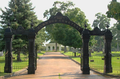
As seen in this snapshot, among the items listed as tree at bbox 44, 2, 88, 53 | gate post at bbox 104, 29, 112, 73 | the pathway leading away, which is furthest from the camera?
tree at bbox 44, 2, 88, 53

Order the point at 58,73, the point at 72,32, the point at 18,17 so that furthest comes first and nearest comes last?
the point at 72,32 → the point at 18,17 → the point at 58,73

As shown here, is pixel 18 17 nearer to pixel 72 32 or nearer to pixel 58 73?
pixel 58 73

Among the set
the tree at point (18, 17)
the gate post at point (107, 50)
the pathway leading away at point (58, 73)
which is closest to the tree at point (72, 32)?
the tree at point (18, 17)

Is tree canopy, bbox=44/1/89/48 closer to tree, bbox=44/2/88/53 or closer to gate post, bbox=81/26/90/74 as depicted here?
tree, bbox=44/2/88/53

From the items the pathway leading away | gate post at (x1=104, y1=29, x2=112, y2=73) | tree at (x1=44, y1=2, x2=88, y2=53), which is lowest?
the pathway leading away

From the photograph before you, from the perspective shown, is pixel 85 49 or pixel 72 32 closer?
pixel 85 49

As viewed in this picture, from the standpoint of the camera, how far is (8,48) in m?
12.3

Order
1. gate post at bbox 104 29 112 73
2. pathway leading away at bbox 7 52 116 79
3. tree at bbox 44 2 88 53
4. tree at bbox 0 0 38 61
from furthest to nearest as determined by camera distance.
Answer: tree at bbox 44 2 88 53, tree at bbox 0 0 38 61, gate post at bbox 104 29 112 73, pathway leading away at bbox 7 52 116 79

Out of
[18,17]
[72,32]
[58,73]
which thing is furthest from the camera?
[72,32]

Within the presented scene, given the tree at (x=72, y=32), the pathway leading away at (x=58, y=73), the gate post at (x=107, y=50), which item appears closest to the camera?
the pathway leading away at (x=58, y=73)

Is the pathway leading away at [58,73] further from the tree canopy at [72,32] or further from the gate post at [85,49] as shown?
the tree canopy at [72,32]

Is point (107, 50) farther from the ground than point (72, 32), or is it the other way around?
point (72, 32)

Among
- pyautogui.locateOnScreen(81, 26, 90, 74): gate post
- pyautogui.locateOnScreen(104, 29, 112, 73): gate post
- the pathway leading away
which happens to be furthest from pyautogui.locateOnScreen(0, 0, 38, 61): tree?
pyautogui.locateOnScreen(104, 29, 112, 73): gate post

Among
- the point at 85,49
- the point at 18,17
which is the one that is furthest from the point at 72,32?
the point at 85,49
